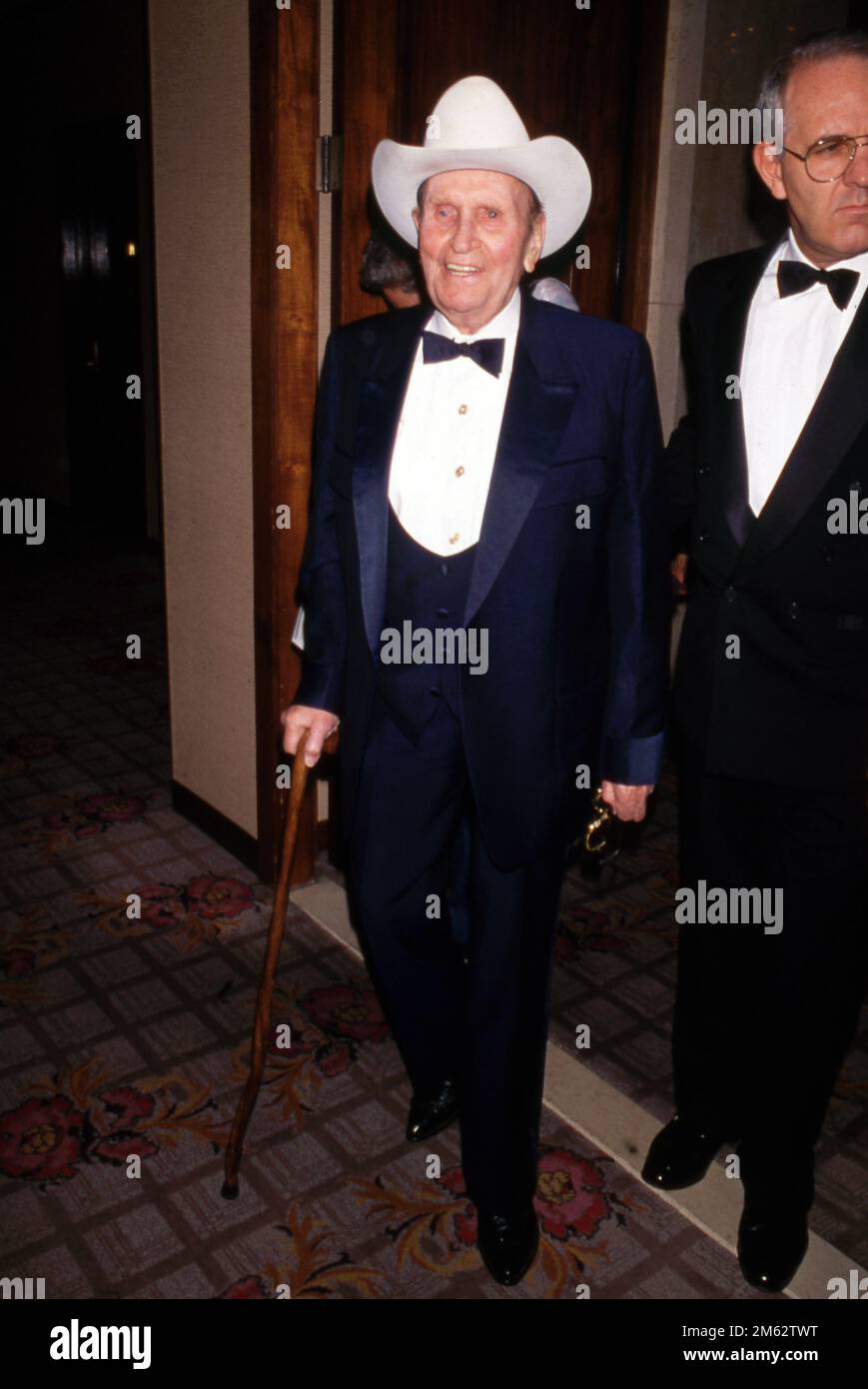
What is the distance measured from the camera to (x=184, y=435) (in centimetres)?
329

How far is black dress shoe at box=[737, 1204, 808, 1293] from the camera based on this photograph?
6.31 feet

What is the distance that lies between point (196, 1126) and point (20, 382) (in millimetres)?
7949

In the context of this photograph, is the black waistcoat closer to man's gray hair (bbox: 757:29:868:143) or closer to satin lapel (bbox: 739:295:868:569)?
satin lapel (bbox: 739:295:868:569)

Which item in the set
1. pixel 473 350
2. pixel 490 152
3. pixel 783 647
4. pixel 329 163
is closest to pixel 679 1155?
pixel 783 647

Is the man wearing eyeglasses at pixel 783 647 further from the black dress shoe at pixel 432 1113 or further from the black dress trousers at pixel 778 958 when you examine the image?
the black dress shoe at pixel 432 1113

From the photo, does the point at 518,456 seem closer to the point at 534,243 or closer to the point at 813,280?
the point at 534,243

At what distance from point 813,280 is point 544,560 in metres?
0.58

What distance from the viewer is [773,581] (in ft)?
5.66

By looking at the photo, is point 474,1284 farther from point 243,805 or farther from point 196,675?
point 196,675

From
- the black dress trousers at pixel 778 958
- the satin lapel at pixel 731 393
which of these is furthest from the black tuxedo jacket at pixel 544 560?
the black dress trousers at pixel 778 958

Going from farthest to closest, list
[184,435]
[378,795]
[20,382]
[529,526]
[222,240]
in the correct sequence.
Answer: [20,382] → [184,435] → [222,240] → [378,795] → [529,526]

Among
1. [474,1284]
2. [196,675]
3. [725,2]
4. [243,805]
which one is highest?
[725,2]

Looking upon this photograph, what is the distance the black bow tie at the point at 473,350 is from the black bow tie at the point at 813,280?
44cm

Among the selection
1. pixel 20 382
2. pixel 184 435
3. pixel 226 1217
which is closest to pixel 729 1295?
pixel 226 1217
